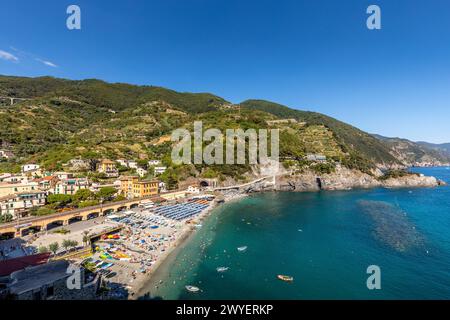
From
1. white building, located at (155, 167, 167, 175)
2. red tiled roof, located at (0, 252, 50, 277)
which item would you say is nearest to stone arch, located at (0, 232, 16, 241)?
red tiled roof, located at (0, 252, 50, 277)

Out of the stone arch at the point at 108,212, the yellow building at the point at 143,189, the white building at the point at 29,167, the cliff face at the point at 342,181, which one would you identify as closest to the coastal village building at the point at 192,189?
the yellow building at the point at 143,189

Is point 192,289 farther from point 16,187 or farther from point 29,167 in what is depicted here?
point 29,167

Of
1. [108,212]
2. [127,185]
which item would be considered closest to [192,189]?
[127,185]

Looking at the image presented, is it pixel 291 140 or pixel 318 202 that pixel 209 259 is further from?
pixel 291 140
